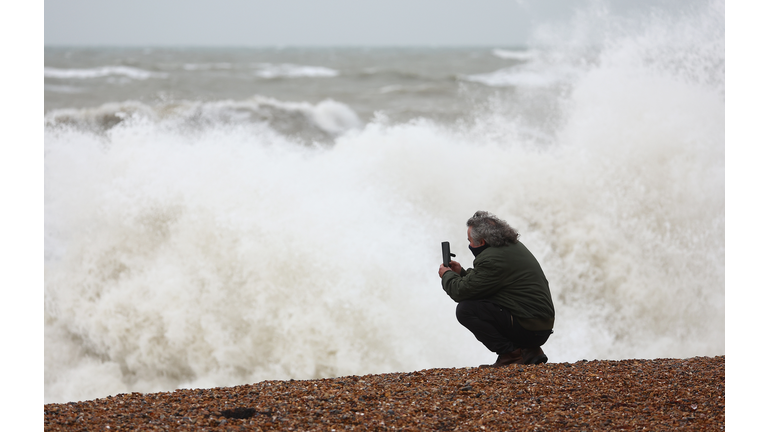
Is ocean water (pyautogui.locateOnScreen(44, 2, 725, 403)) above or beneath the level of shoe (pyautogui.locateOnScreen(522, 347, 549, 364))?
above

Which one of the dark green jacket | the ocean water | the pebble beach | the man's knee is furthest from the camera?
the ocean water

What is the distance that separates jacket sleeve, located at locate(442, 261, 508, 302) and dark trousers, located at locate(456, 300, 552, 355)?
0.22 ft

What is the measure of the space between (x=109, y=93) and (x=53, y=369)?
9.04 metres

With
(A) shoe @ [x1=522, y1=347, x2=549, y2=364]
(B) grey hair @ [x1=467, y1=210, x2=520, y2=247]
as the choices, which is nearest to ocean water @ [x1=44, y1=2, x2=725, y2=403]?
(A) shoe @ [x1=522, y1=347, x2=549, y2=364]

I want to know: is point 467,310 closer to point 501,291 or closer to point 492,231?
point 501,291

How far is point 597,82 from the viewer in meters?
10.4

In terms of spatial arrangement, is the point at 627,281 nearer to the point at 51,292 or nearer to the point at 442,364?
the point at 442,364

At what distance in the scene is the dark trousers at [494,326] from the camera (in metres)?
3.56

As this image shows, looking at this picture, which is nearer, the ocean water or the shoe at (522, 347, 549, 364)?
the shoe at (522, 347, 549, 364)

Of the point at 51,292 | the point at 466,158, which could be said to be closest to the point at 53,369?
the point at 51,292

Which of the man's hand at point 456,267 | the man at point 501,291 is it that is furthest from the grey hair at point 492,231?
the man's hand at point 456,267

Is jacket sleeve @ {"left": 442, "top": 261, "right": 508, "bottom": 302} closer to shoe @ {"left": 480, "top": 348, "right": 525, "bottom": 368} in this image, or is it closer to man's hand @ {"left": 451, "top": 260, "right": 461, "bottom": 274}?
man's hand @ {"left": 451, "top": 260, "right": 461, "bottom": 274}

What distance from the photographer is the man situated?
11.4 ft

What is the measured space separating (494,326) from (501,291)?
0.72 ft
